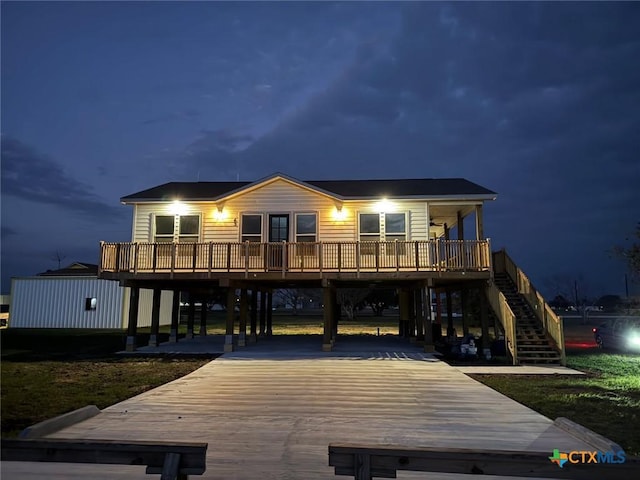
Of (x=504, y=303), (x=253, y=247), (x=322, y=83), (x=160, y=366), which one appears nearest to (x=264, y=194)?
(x=253, y=247)

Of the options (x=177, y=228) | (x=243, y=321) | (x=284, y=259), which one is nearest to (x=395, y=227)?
(x=284, y=259)

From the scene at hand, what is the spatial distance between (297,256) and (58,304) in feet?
68.5

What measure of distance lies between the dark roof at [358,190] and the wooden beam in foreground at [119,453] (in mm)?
14312

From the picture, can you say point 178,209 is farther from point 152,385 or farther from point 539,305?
point 539,305

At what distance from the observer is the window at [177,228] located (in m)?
17.1

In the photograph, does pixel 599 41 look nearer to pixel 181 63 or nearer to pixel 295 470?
pixel 181 63

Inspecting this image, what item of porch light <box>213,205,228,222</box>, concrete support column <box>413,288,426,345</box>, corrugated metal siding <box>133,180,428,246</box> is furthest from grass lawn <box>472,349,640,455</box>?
porch light <box>213,205,228,222</box>

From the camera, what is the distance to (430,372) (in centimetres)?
1088

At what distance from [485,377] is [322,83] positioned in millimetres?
78926

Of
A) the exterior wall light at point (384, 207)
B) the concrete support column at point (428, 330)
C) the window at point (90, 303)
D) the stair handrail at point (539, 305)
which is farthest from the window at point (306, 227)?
the window at point (90, 303)

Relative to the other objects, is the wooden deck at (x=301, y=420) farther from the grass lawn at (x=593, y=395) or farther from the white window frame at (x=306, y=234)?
the white window frame at (x=306, y=234)

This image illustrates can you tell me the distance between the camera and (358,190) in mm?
17859

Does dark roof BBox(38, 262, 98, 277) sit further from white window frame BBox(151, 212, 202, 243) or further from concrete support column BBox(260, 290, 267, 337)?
white window frame BBox(151, 212, 202, 243)

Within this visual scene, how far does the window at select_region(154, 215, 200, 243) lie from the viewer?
17078 mm
